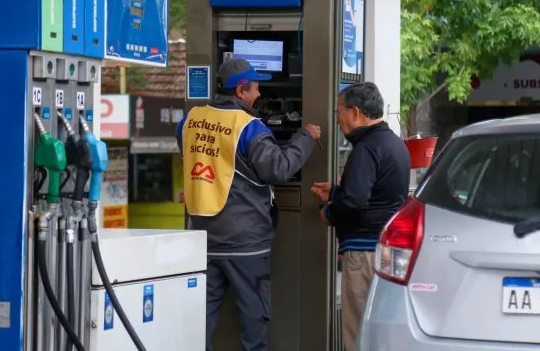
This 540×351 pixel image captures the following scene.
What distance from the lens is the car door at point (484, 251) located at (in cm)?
509

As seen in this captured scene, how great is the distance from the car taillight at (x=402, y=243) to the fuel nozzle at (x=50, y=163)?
150 cm

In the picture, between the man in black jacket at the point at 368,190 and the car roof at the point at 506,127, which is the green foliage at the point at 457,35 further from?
the car roof at the point at 506,127

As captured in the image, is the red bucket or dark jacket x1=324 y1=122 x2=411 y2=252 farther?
the red bucket

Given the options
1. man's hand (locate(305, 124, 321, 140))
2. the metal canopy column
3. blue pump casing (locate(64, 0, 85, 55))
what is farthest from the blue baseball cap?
blue pump casing (locate(64, 0, 85, 55))

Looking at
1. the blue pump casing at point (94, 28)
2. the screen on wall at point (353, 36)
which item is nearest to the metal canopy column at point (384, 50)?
the screen on wall at point (353, 36)

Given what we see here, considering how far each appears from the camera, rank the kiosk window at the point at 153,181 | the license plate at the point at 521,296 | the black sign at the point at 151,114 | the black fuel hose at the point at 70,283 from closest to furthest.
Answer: the license plate at the point at 521,296, the black fuel hose at the point at 70,283, the kiosk window at the point at 153,181, the black sign at the point at 151,114

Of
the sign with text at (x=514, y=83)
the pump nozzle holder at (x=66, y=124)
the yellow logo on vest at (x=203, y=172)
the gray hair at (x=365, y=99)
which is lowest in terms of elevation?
the yellow logo on vest at (x=203, y=172)

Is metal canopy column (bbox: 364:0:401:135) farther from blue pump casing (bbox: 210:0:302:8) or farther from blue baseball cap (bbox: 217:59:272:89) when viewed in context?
blue baseball cap (bbox: 217:59:272:89)

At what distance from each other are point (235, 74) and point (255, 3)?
0.88 meters

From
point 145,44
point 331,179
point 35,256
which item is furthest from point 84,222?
point 331,179

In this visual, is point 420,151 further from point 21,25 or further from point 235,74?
point 21,25

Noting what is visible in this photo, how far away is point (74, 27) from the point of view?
5.49m

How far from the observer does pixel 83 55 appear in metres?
5.62

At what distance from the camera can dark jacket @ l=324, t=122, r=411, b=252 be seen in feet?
23.2
